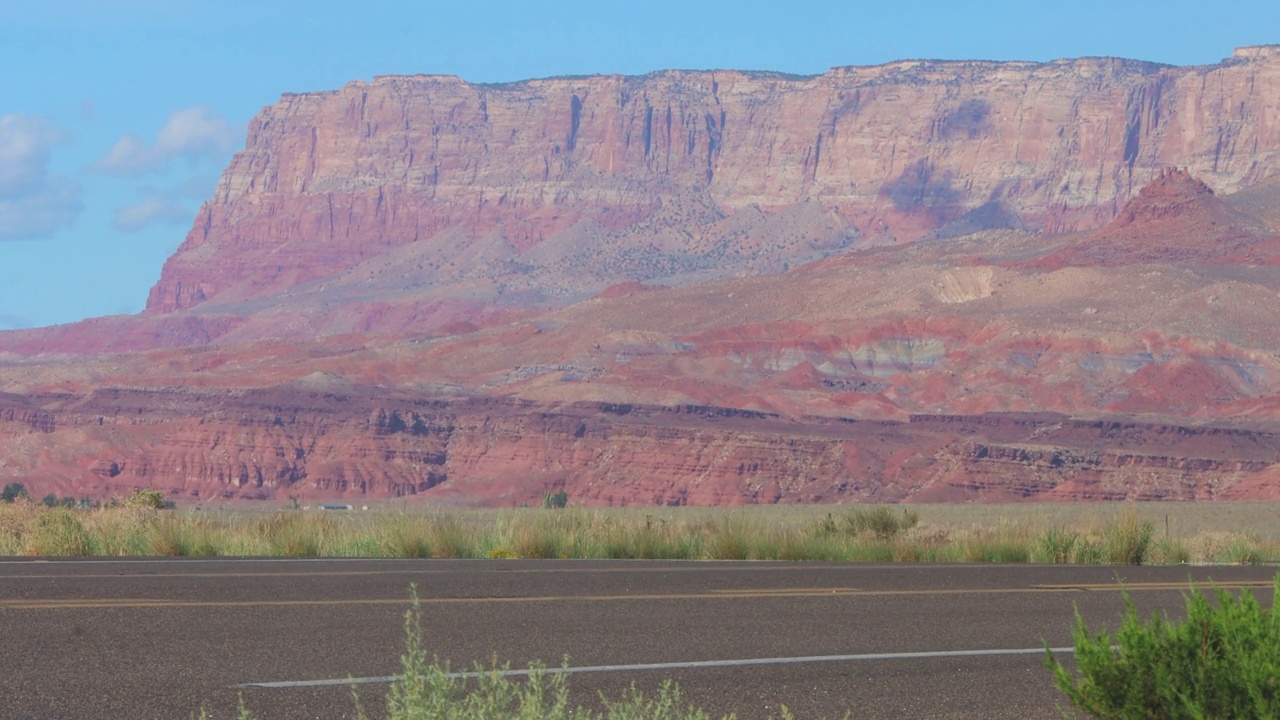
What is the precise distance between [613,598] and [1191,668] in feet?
19.6

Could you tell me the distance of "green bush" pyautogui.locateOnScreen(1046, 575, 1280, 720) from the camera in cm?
608

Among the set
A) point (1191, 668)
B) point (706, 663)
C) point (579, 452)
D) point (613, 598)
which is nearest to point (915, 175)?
point (579, 452)

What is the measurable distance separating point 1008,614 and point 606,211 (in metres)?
186

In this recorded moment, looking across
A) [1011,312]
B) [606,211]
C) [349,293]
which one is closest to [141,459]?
[1011,312]

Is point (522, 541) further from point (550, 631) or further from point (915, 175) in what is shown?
point (915, 175)

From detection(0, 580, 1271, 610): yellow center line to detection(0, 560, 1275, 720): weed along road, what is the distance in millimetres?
29

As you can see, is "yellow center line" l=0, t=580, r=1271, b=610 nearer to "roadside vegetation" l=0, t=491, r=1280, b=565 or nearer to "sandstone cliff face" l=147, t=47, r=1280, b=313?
"roadside vegetation" l=0, t=491, r=1280, b=565

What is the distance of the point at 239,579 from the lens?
41.3 feet

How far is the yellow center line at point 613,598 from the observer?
34.9 feet

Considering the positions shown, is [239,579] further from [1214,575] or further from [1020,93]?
[1020,93]

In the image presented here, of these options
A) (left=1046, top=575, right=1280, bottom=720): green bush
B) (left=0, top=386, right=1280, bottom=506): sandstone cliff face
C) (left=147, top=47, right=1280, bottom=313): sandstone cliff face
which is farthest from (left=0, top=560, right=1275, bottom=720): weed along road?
(left=147, top=47, right=1280, bottom=313): sandstone cliff face

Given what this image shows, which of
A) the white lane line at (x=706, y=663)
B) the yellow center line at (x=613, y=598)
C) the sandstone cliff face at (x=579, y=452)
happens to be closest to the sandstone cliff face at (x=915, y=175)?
the sandstone cliff face at (x=579, y=452)

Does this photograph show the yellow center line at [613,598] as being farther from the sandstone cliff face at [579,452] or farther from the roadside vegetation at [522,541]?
the sandstone cliff face at [579,452]

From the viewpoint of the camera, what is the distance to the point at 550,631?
10.2 meters
